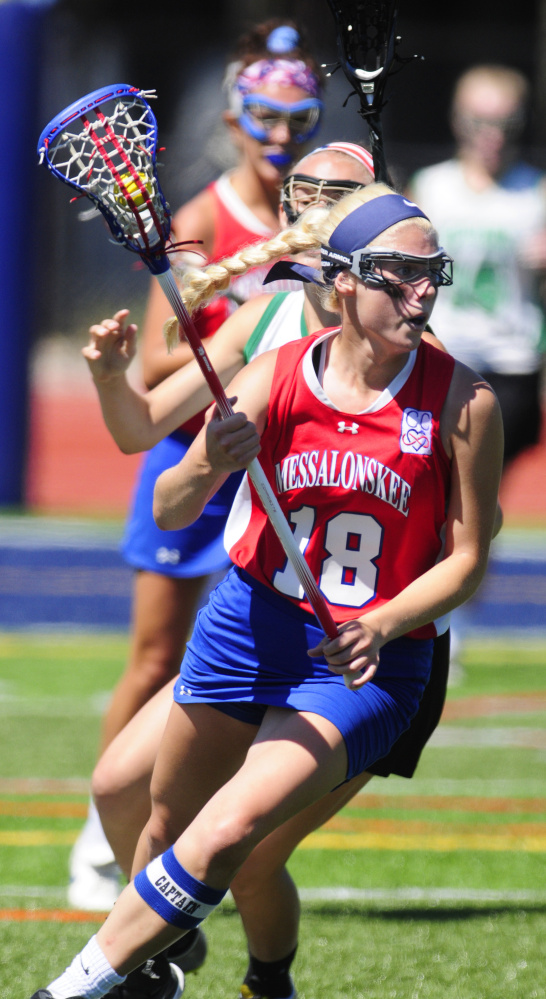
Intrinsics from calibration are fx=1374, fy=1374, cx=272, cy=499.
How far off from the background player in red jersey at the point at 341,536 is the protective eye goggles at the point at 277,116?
4.38ft

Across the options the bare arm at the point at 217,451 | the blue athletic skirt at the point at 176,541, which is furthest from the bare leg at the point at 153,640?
the bare arm at the point at 217,451

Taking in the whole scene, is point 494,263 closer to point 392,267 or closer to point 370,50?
point 370,50

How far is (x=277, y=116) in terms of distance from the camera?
4.17 meters

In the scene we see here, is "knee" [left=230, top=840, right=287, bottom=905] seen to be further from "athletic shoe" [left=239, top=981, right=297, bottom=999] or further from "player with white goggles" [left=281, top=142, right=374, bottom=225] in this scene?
"player with white goggles" [left=281, top=142, right=374, bottom=225]

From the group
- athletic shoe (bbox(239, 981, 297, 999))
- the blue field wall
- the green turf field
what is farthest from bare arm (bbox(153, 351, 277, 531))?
the blue field wall

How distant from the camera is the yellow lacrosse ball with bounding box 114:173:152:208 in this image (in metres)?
2.68

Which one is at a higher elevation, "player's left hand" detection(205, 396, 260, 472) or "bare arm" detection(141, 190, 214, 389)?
"player's left hand" detection(205, 396, 260, 472)

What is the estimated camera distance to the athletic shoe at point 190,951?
325 centimetres

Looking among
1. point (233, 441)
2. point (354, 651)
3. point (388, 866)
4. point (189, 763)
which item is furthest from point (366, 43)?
point (388, 866)

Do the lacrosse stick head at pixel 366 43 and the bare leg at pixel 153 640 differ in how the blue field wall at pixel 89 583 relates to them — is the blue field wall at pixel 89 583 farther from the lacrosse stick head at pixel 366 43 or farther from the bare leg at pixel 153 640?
the lacrosse stick head at pixel 366 43

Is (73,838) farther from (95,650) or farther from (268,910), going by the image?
(95,650)

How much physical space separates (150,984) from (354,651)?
908 millimetres

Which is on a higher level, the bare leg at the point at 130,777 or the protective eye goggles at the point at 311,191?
the protective eye goggles at the point at 311,191

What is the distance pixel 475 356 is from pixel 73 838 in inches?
147
